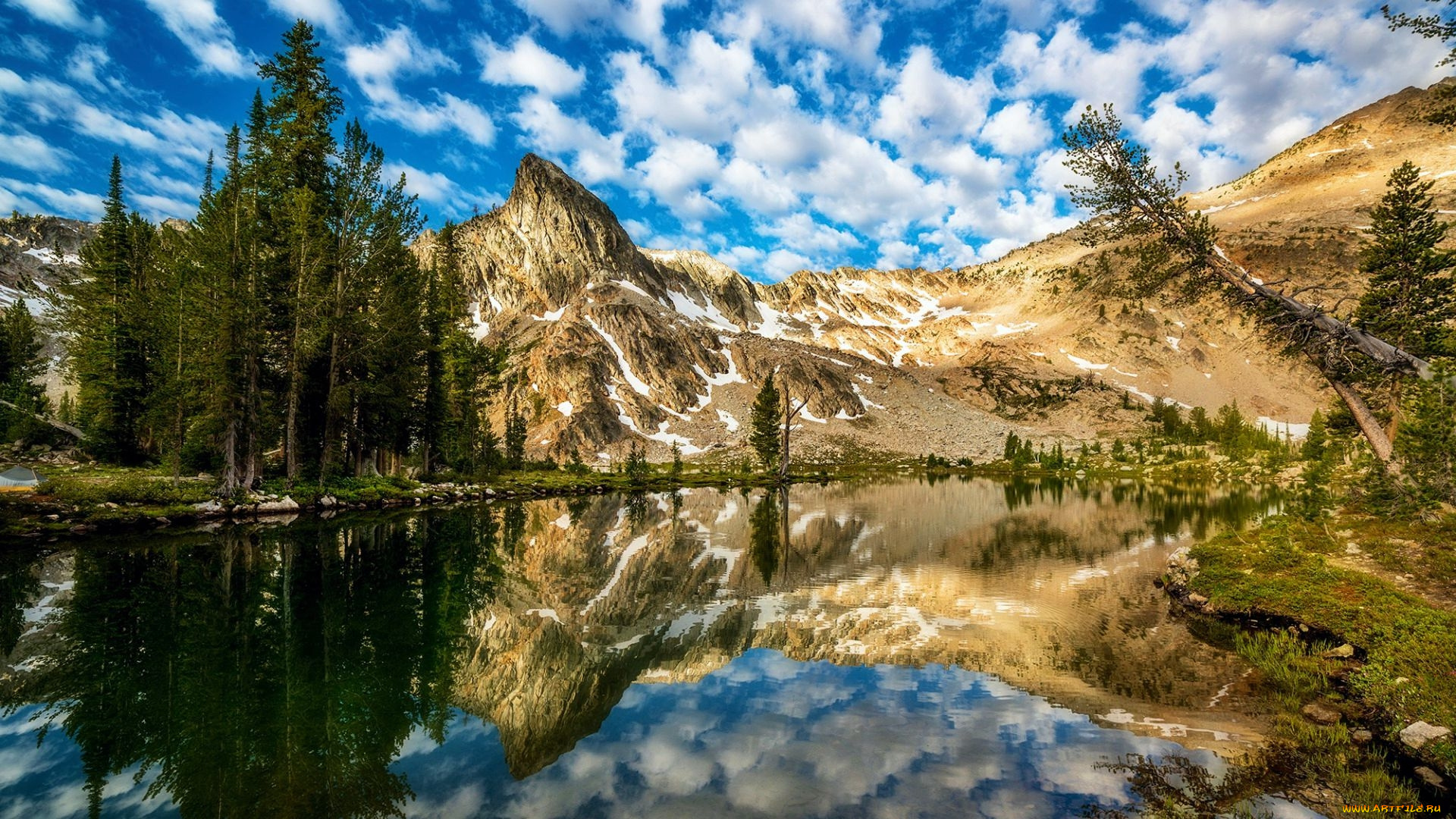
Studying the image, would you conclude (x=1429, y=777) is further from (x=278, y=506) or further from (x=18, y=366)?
(x=18, y=366)

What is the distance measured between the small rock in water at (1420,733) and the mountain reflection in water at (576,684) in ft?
5.64

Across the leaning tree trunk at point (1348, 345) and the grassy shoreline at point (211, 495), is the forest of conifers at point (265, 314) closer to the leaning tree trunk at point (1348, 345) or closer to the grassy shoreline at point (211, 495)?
the grassy shoreline at point (211, 495)

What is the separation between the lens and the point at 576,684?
10.4m

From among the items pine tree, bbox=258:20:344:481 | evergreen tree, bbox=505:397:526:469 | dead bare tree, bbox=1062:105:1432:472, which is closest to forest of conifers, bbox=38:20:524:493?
pine tree, bbox=258:20:344:481

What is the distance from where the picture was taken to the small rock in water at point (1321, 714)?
9094 millimetres

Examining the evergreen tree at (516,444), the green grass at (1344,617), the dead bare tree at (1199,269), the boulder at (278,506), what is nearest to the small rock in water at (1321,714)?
the green grass at (1344,617)

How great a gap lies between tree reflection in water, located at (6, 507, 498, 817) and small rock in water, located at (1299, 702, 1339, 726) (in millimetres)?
12766

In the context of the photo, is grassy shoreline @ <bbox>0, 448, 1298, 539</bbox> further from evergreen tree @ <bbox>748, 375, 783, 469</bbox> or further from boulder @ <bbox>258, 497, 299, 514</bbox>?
evergreen tree @ <bbox>748, 375, 783, 469</bbox>

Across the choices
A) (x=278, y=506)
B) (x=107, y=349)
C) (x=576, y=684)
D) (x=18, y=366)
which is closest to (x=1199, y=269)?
(x=576, y=684)

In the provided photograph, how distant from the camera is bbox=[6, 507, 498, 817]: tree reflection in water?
677 cm

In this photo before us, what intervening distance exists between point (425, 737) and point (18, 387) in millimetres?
77322

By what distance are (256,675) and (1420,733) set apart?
55.1 ft

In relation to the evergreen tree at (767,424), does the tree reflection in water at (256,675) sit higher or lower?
lower

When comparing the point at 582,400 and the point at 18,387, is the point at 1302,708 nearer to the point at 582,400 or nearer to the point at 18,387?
the point at 18,387
